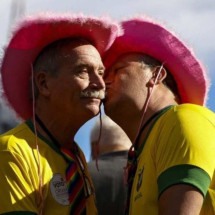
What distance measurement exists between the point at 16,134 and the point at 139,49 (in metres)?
0.70

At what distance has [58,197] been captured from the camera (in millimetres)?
3705

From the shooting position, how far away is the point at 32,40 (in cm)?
403

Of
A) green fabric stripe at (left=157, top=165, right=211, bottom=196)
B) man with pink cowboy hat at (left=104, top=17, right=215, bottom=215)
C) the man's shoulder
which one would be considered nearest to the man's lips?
man with pink cowboy hat at (left=104, top=17, right=215, bottom=215)

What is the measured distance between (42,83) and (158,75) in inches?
18.8

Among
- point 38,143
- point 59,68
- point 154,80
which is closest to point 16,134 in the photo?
point 38,143

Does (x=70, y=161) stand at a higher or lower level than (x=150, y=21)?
lower

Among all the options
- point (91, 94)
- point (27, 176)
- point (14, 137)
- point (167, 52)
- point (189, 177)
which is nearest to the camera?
point (189, 177)

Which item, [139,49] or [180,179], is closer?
[180,179]

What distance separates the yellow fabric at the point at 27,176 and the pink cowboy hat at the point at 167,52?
621 millimetres

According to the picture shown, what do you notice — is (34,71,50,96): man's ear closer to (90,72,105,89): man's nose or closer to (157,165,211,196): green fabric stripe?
(90,72,105,89): man's nose

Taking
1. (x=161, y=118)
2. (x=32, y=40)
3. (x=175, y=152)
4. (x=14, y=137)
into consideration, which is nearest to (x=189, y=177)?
(x=175, y=152)

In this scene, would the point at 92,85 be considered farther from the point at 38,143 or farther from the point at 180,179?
the point at 180,179

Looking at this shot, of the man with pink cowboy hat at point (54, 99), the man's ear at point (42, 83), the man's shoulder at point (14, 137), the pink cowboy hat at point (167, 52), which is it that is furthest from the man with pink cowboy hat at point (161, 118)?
the man's shoulder at point (14, 137)

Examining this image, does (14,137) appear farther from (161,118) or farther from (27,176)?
(161,118)
